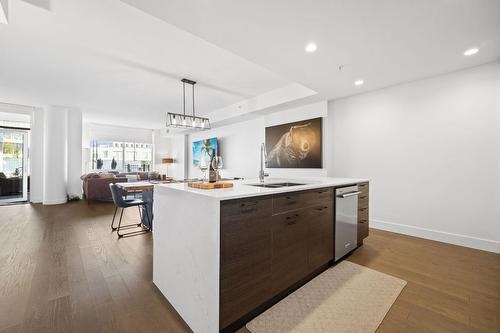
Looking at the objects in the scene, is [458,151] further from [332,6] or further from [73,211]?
[73,211]

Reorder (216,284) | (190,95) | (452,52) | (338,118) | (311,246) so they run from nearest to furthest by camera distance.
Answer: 1. (216,284)
2. (311,246)
3. (452,52)
4. (338,118)
5. (190,95)

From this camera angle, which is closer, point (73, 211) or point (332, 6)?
point (332, 6)

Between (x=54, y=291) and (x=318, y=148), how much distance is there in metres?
4.11

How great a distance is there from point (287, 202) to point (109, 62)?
335 cm

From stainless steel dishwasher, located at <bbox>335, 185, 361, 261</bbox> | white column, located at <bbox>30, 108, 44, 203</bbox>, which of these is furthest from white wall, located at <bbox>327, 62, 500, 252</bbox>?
white column, located at <bbox>30, 108, 44, 203</bbox>

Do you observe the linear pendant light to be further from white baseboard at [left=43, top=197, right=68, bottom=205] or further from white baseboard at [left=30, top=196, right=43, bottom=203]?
white baseboard at [left=30, top=196, right=43, bottom=203]

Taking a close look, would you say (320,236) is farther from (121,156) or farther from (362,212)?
(121,156)

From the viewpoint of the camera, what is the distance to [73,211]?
4816 mm

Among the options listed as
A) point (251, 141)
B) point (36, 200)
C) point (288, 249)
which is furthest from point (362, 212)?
point (36, 200)

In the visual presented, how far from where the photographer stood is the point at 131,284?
6.23 ft

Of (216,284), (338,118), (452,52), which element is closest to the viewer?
(216,284)

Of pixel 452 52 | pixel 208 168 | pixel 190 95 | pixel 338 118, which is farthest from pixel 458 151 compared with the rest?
pixel 190 95

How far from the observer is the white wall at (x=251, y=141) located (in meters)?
4.34

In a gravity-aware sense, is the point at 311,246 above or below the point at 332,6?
below
